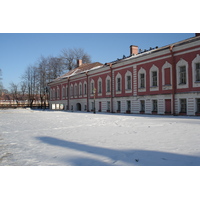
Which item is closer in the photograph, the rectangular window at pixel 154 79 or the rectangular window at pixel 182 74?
the rectangular window at pixel 182 74

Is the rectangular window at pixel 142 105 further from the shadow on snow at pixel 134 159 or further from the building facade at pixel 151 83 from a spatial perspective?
the shadow on snow at pixel 134 159

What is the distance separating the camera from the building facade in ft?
58.8

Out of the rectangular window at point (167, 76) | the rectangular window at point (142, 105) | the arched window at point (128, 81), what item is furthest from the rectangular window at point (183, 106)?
the arched window at point (128, 81)

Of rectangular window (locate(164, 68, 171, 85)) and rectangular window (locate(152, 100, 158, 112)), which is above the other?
rectangular window (locate(164, 68, 171, 85))

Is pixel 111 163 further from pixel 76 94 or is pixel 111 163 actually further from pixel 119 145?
pixel 76 94

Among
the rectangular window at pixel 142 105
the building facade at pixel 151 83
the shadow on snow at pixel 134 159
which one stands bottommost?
the shadow on snow at pixel 134 159

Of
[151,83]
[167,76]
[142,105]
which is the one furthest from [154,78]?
[142,105]

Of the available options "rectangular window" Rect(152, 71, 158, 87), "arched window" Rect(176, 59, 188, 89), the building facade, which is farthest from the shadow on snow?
"rectangular window" Rect(152, 71, 158, 87)

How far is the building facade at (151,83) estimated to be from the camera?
58.8ft

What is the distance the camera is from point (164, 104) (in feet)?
65.9

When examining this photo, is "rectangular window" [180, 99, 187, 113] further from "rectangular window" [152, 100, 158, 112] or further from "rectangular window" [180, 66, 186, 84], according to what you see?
"rectangular window" [152, 100, 158, 112]

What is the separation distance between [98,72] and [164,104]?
1289 cm

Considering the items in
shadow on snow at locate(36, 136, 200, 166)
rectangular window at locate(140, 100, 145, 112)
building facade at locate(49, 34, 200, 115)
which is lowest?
shadow on snow at locate(36, 136, 200, 166)

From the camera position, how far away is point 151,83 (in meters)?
21.9
